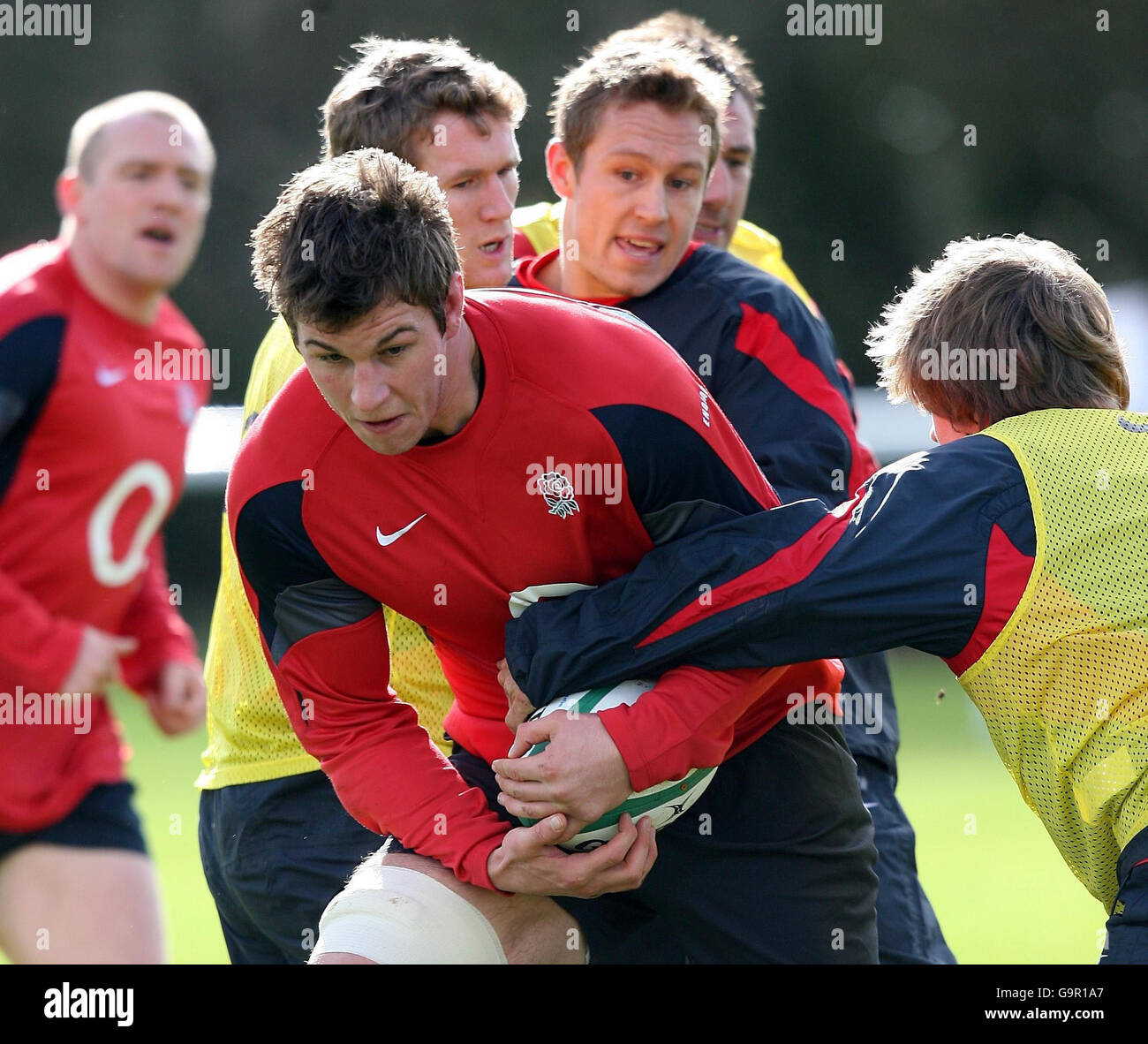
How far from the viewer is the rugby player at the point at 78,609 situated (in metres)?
3.94

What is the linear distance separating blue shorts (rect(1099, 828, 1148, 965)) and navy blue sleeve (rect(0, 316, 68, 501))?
11.2 feet

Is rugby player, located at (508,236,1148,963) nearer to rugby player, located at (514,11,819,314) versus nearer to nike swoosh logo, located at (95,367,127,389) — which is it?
rugby player, located at (514,11,819,314)

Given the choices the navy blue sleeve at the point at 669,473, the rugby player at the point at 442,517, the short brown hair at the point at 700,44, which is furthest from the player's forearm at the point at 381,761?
the short brown hair at the point at 700,44

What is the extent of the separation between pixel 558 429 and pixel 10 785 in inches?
94.8

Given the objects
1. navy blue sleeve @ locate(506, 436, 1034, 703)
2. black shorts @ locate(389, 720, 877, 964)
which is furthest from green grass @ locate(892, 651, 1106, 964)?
navy blue sleeve @ locate(506, 436, 1034, 703)

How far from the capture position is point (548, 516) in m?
2.52

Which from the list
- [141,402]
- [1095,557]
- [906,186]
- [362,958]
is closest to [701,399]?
[1095,557]

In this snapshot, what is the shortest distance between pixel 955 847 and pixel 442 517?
183 inches

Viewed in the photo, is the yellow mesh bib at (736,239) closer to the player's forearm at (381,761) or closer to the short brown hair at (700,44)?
the short brown hair at (700,44)

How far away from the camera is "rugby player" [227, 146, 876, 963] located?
236 cm

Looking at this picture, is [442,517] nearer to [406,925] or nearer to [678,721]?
[678,721]

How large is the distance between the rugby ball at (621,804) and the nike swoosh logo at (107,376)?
289 cm

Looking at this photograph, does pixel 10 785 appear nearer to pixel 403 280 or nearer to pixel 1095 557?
pixel 403 280

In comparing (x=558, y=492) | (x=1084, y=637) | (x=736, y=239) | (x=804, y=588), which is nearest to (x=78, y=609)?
(x=736, y=239)
